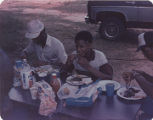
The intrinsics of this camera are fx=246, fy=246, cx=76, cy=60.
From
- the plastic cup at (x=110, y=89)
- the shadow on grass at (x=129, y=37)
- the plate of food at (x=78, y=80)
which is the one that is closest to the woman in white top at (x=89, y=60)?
the plate of food at (x=78, y=80)

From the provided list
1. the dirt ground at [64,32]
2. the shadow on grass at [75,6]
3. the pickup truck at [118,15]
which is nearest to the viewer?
the dirt ground at [64,32]

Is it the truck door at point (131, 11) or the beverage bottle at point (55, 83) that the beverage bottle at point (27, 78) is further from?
the truck door at point (131, 11)

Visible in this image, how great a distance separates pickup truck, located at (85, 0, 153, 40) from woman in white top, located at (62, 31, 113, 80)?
361 cm

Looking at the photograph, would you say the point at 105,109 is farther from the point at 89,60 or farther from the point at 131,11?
the point at 131,11

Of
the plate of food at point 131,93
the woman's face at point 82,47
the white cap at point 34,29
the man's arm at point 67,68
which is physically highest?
the white cap at point 34,29

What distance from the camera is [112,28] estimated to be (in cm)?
632

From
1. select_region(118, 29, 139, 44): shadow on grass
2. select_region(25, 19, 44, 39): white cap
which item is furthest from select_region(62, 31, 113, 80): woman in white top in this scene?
select_region(118, 29, 139, 44): shadow on grass

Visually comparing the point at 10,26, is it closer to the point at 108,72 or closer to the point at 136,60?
the point at 136,60

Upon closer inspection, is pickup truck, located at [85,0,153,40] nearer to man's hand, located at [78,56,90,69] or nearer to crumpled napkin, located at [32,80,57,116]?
man's hand, located at [78,56,90,69]

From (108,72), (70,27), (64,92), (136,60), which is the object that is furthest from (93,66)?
(70,27)

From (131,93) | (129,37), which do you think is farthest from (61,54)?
(129,37)

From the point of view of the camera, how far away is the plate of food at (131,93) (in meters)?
2.15

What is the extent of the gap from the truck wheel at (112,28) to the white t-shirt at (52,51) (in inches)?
129

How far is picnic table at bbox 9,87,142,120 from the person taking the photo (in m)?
1.94
